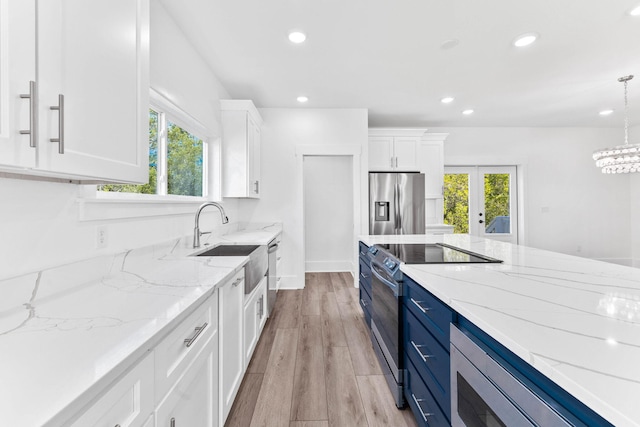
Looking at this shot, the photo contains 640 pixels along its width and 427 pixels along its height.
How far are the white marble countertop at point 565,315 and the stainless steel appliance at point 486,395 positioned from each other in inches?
3.9

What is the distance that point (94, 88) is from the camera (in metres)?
0.94

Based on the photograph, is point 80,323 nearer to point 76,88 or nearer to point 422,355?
point 76,88

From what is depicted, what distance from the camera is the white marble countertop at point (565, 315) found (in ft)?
1.74

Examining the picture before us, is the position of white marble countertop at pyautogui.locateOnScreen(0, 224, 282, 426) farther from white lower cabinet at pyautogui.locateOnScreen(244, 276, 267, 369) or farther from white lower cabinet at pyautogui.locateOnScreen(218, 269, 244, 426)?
white lower cabinet at pyautogui.locateOnScreen(244, 276, 267, 369)

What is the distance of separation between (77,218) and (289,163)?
120 inches

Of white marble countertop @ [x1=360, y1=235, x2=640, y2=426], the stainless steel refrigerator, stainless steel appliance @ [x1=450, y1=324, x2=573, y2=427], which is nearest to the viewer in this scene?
white marble countertop @ [x1=360, y1=235, x2=640, y2=426]

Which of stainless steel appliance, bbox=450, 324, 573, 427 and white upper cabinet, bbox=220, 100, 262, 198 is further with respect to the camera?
white upper cabinet, bbox=220, 100, 262, 198

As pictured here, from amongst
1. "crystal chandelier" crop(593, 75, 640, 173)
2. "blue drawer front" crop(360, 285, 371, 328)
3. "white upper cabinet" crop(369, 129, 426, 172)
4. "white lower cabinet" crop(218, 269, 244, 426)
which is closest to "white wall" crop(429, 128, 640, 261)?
"white upper cabinet" crop(369, 129, 426, 172)

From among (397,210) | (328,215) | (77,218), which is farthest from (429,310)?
(328,215)

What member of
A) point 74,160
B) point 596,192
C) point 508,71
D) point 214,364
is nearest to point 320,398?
point 214,364

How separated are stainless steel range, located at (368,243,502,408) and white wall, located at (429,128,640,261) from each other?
4115mm

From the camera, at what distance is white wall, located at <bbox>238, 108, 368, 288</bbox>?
4.15 metres

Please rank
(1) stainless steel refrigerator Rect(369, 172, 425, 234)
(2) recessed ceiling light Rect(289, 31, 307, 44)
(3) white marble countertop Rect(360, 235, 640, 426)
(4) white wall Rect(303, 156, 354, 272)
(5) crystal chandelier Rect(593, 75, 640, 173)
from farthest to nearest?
(4) white wall Rect(303, 156, 354, 272) < (1) stainless steel refrigerator Rect(369, 172, 425, 234) < (5) crystal chandelier Rect(593, 75, 640, 173) < (2) recessed ceiling light Rect(289, 31, 307, 44) < (3) white marble countertop Rect(360, 235, 640, 426)

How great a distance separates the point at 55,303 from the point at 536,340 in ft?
4.95
